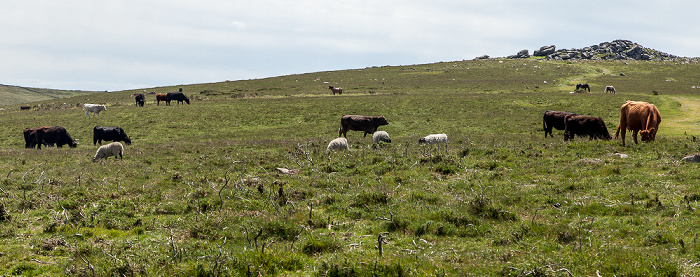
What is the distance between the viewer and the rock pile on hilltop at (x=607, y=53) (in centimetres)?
12675

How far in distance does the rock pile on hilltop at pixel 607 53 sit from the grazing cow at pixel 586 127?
11574cm

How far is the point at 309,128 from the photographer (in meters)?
34.2

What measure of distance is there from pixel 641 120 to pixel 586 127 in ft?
13.9

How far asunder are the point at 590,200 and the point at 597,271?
420cm

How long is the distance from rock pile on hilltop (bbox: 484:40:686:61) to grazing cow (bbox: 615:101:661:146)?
119743mm

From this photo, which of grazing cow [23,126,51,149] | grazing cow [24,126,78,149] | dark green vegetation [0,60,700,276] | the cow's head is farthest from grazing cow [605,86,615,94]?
grazing cow [23,126,51,149]

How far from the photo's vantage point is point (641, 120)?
16500 mm

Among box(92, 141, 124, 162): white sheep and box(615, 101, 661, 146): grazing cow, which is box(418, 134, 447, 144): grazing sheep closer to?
box(615, 101, 661, 146): grazing cow

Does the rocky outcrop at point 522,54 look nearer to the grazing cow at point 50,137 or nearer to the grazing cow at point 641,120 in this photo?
the grazing cow at point 641,120

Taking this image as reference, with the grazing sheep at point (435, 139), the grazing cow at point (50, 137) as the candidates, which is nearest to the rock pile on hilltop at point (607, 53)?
the grazing sheep at point (435, 139)

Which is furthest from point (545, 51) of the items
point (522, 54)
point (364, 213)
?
point (364, 213)

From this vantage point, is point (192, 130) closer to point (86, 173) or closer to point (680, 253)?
point (86, 173)

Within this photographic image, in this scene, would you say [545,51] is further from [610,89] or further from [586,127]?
[586,127]

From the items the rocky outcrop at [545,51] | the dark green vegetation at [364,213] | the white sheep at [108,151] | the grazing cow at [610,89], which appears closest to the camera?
the dark green vegetation at [364,213]
